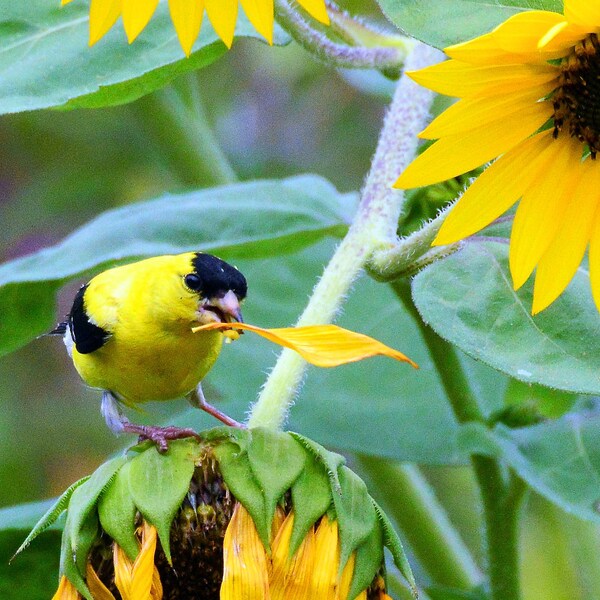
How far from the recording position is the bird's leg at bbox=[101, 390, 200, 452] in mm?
877

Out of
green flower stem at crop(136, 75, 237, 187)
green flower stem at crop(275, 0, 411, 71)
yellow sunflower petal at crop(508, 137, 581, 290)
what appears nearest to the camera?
yellow sunflower petal at crop(508, 137, 581, 290)

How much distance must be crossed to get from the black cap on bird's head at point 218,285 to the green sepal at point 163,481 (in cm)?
31

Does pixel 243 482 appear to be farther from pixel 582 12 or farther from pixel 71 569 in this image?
pixel 582 12

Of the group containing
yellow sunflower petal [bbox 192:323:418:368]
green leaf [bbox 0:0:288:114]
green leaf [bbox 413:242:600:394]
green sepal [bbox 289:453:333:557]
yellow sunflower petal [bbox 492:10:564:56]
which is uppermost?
yellow sunflower petal [bbox 492:10:564:56]

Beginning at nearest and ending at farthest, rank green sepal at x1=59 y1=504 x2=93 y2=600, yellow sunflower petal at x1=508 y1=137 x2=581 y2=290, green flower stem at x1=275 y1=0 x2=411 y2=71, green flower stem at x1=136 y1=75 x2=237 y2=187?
green sepal at x1=59 y1=504 x2=93 y2=600 → yellow sunflower petal at x1=508 y1=137 x2=581 y2=290 → green flower stem at x1=275 y1=0 x2=411 y2=71 → green flower stem at x1=136 y1=75 x2=237 y2=187

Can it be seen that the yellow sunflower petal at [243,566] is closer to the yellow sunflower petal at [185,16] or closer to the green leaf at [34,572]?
the green leaf at [34,572]

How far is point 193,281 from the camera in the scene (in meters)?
1.21

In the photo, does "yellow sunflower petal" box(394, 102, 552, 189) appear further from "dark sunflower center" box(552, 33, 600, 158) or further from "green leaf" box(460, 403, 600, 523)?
"green leaf" box(460, 403, 600, 523)

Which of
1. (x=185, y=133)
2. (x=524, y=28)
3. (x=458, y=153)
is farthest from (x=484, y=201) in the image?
(x=185, y=133)

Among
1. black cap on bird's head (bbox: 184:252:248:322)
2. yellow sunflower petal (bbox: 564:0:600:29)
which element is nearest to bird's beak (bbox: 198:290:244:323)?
black cap on bird's head (bbox: 184:252:248:322)

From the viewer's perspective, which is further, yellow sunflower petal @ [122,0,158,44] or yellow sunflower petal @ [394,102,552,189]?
yellow sunflower petal @ [122,0,158,44]

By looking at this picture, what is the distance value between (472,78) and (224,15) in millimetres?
264

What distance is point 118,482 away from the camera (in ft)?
2.77

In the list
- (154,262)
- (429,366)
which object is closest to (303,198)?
(154,262)
